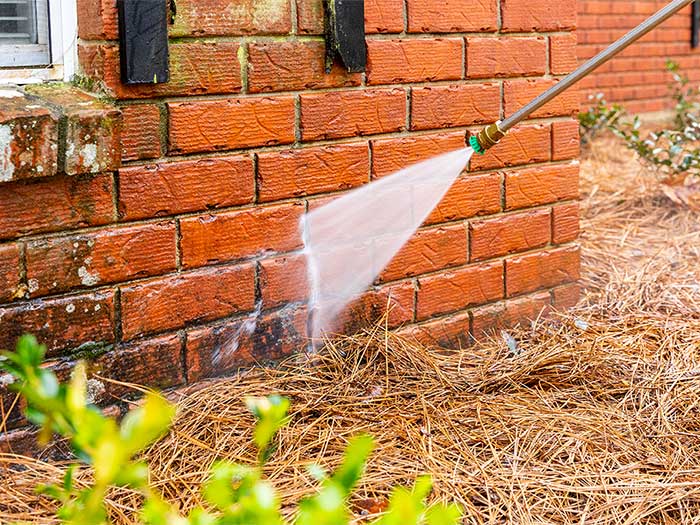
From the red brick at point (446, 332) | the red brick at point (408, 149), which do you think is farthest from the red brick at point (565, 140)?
the red brick at point (446, 332)

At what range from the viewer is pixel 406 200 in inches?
91.9

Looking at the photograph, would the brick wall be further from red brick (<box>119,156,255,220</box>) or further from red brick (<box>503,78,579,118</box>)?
red brick (<box>119,156,255,220</box>)

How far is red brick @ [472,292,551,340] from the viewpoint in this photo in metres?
2.55

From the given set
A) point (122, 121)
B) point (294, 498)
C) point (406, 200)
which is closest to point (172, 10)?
point (122, 121)

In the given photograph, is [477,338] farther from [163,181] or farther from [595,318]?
[163,181]

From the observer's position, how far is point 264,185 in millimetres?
2059

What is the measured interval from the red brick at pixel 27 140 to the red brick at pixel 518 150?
119 cm

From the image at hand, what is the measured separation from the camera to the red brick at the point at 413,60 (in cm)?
221

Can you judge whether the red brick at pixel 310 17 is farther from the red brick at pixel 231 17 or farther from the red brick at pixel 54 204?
the red brick at pixel 54 204

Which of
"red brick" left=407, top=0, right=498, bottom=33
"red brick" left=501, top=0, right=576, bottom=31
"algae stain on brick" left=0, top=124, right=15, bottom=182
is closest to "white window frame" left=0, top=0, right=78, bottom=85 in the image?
"algae stain on brick" left=0, top=124, right=15, bottom=182

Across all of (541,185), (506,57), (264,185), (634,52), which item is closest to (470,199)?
(541,185)

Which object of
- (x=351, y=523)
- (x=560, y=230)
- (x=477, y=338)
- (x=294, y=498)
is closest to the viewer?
(x=351, y=523)

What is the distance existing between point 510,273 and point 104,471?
2097mm

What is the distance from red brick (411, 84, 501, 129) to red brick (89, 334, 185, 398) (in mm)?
867
